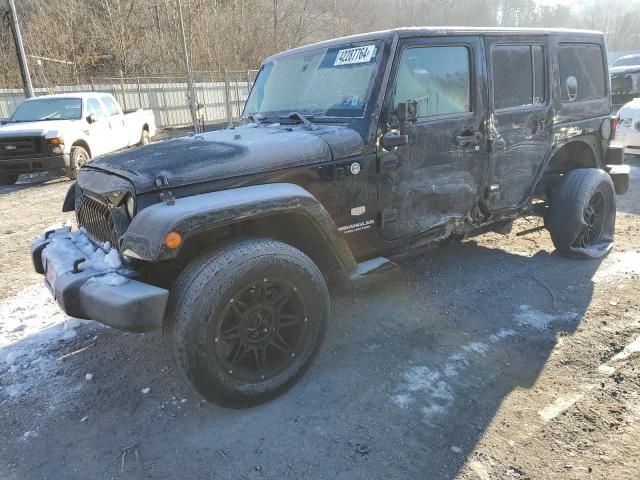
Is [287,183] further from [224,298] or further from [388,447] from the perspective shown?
[388,447]

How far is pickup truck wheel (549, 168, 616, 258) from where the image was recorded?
4457 millimetres

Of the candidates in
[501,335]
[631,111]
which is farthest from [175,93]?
[501,335]

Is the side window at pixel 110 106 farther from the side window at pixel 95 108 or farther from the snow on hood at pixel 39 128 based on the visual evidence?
the snow on hood at pixel 39 128

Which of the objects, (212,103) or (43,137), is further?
(212,103)

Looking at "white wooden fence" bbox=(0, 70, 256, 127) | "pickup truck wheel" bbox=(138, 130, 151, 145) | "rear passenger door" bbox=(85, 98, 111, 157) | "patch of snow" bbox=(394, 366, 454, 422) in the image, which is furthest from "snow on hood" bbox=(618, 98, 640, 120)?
"white wooden fence" bbox=(0, 70, 256, 127)

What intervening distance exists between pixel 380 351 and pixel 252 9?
1223 inches

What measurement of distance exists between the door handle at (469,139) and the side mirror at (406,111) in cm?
55

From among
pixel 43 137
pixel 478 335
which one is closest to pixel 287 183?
pixel 478 335

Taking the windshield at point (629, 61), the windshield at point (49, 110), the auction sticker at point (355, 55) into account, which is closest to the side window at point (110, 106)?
the windshield at point (49, 110)

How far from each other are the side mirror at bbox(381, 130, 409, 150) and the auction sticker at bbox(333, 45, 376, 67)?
0.52 meters

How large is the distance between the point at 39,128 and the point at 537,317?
948 cm

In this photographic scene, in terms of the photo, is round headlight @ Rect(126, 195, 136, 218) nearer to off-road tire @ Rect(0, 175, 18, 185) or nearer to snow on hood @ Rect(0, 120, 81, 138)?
snow on hood @ Rect(0, 120, 81, 138)

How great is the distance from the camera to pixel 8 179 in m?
9.93

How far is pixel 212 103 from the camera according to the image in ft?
70.9
